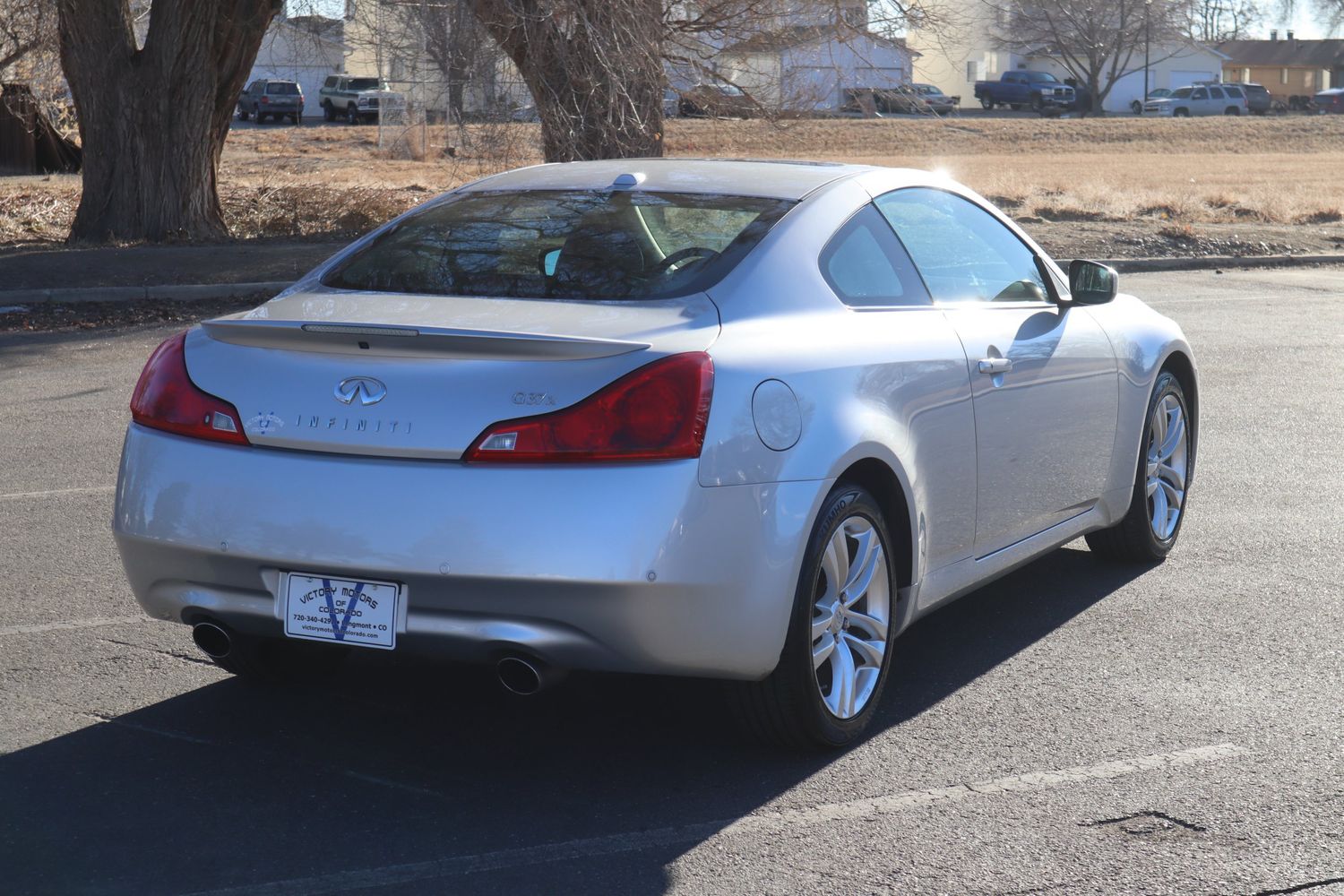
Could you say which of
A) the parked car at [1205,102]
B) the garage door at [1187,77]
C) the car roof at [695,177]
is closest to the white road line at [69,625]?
the car roof at [695,177]

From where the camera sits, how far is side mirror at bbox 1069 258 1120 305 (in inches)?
224

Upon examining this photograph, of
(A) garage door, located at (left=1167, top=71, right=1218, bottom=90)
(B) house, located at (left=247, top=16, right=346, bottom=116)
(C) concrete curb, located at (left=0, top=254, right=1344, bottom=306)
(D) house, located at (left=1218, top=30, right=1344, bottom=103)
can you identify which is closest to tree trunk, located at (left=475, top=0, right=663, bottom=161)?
(B) house, located at (left=247, top=16, right=346, bottom=116)

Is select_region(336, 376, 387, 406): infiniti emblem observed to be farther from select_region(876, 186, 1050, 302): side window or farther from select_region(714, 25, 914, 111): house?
select_region(714, 25, 914, 111): house

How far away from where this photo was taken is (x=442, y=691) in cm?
484

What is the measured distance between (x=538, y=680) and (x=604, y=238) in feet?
4.64

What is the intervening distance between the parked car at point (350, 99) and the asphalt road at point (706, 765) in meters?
62.5

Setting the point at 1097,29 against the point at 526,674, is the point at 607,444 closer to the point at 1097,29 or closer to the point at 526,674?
the point at 526,674

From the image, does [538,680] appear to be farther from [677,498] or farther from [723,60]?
[723,60]

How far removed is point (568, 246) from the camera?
466 cm

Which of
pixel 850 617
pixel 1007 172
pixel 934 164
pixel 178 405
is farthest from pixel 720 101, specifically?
pixel 934 164

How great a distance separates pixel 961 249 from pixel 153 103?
1524 cm

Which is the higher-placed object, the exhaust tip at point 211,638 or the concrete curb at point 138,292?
the concrete curb at point 138,292

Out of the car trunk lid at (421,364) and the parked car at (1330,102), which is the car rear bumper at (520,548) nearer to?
the car trunk lid at (421,364)

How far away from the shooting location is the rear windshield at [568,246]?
173 inches
